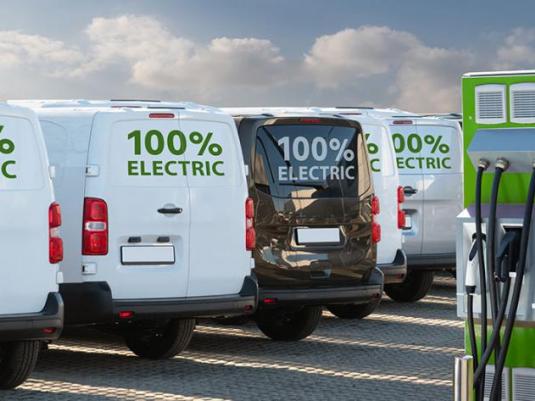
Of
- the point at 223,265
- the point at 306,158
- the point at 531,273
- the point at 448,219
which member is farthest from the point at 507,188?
the point at 448,219

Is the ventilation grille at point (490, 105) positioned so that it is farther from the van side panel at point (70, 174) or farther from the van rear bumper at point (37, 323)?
the van side panel at point (70, 174)

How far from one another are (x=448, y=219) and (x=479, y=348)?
980cm

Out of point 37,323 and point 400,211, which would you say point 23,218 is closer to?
point 37,323

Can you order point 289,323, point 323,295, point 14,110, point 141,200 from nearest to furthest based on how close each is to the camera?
point 14,110
point 141,200
point 323,295
point 289,323

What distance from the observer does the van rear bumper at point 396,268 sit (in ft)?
46.2

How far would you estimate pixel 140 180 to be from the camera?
10359 mm

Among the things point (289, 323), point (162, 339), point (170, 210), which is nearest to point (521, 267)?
point (170, 210)

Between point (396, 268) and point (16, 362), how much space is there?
18.5ft

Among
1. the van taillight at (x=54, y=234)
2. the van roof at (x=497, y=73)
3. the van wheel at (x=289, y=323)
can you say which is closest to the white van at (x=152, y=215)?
the van taillight at (x=54, y=234)

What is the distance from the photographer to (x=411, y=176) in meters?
15.6

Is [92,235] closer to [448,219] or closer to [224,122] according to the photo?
[224,122]

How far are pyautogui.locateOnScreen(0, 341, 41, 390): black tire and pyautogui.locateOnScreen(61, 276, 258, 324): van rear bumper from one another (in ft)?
2.21

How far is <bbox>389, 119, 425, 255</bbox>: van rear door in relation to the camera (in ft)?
50.8

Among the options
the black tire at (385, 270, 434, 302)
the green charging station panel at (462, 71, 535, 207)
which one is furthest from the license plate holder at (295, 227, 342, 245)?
the green charging station panel at (462, 71, 535, 207)
